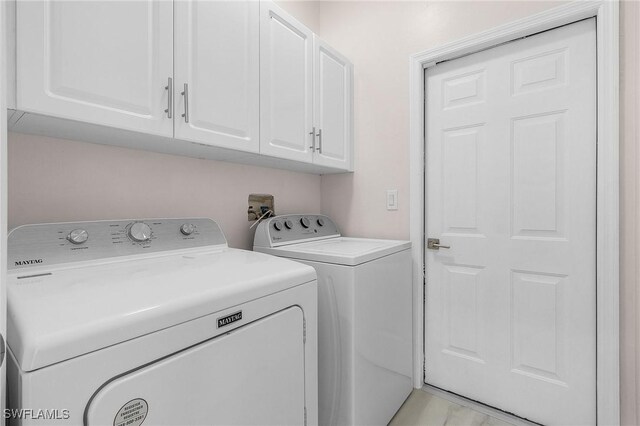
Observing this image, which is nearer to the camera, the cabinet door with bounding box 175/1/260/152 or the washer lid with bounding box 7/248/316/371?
the washer lid with bounding box 7/248/316/371

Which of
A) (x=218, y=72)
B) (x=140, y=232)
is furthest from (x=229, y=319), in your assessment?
(x=218, y=72)

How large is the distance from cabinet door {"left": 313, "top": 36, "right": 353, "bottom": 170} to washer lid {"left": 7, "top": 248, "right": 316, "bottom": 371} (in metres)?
1.01

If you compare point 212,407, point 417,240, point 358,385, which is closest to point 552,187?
point 417,240

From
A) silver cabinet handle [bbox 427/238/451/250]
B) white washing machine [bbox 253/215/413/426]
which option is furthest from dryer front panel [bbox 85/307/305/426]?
silver cabinet handle [bbox 427/238/451/250]

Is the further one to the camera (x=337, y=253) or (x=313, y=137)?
(x=313, y=137)

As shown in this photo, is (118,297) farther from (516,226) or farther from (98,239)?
(516,226)

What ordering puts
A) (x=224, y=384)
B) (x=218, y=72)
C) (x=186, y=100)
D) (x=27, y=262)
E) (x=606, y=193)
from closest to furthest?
(x=224, y=384)
(x=27, y=262)
(x=186, y=100)
(x=218, y=72)
(x=606, y=193)

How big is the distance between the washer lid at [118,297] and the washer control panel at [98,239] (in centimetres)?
5

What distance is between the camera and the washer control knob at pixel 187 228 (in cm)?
140

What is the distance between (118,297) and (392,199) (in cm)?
168

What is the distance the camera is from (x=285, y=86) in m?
1.66

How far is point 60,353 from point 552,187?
2002mm

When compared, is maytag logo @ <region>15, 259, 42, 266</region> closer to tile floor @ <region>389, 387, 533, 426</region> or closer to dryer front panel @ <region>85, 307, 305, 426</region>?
dryer front panel @ <region>85, 307, 305, 426</region>

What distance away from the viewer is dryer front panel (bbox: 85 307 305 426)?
65cm
